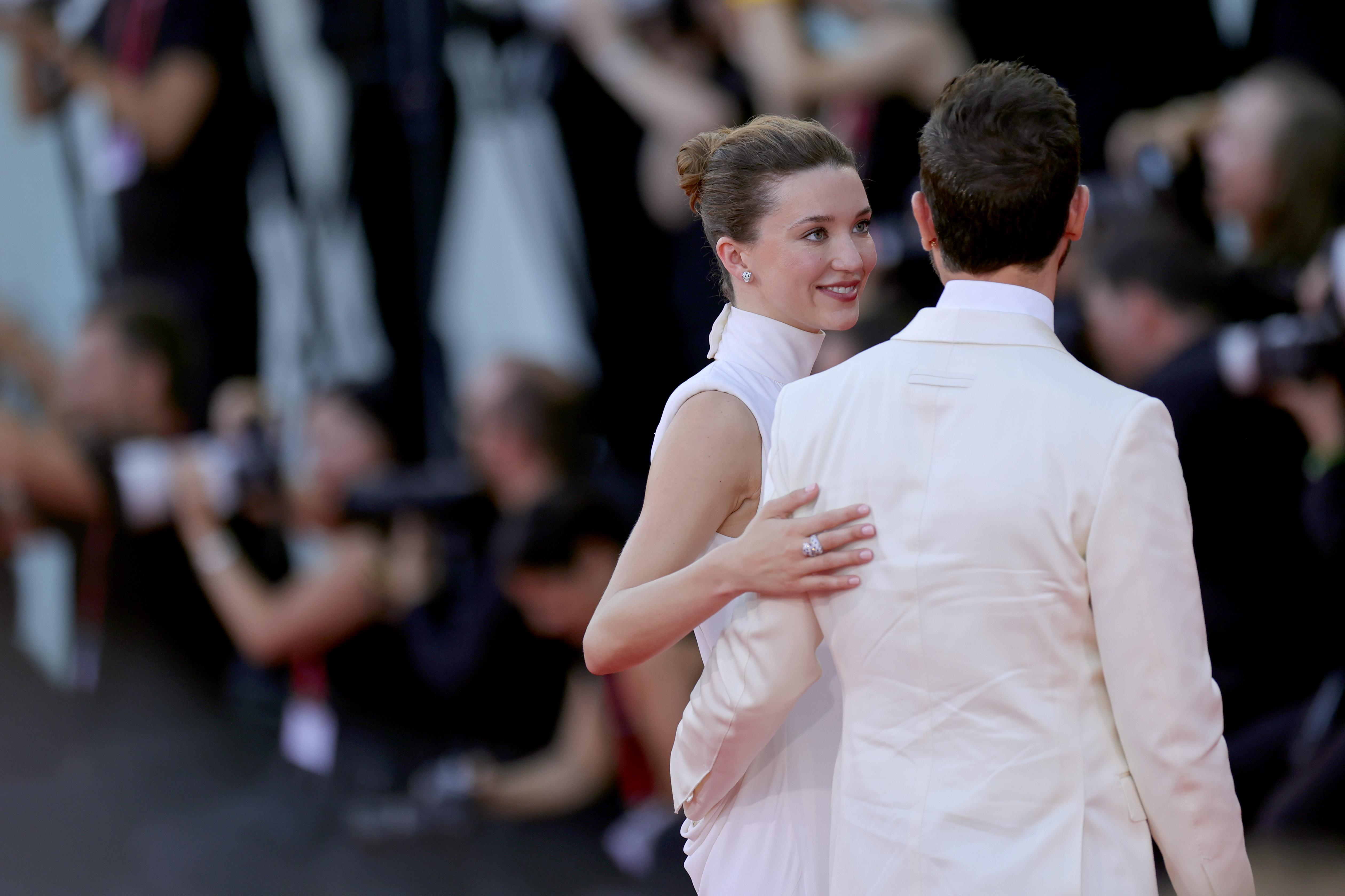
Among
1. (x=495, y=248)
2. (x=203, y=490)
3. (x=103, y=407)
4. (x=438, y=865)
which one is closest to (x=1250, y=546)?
(x=438, y=865)

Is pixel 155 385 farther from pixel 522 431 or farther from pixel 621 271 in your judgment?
pixel 621 271

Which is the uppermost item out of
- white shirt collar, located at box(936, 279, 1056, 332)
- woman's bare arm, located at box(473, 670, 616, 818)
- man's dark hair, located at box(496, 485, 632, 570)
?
white shirt collar, located at box(936, 279, 1056, 332)

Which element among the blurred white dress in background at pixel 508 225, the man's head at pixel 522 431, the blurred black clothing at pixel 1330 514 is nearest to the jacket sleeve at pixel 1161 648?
the blurred black clothing at pixel 1330 514

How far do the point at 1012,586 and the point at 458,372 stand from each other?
4007 millimetres

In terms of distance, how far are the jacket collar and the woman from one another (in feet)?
1.03

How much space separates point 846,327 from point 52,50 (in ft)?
16.0

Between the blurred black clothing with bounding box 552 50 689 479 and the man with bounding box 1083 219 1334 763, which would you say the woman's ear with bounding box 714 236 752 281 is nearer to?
the man with bounding box 1083 219 1334 763

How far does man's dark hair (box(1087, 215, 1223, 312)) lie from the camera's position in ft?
11.0

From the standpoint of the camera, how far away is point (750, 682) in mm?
1575

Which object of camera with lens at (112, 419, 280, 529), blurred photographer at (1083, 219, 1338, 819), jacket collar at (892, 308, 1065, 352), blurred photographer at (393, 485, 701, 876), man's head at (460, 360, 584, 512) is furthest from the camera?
camera with lens at (112, 419, 280, 529)

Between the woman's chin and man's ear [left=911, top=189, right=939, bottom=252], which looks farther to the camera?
the woman's chin

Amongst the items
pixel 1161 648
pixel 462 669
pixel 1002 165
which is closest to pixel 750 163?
pixel 1002 165

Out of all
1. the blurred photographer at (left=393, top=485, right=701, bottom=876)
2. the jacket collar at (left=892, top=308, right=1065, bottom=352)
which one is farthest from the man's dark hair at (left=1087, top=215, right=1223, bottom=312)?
the jacket collar at (left=892, top=308, right=1065, bottom=352)

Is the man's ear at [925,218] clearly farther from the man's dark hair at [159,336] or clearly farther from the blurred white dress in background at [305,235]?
the man's dark hair at [159,336]
